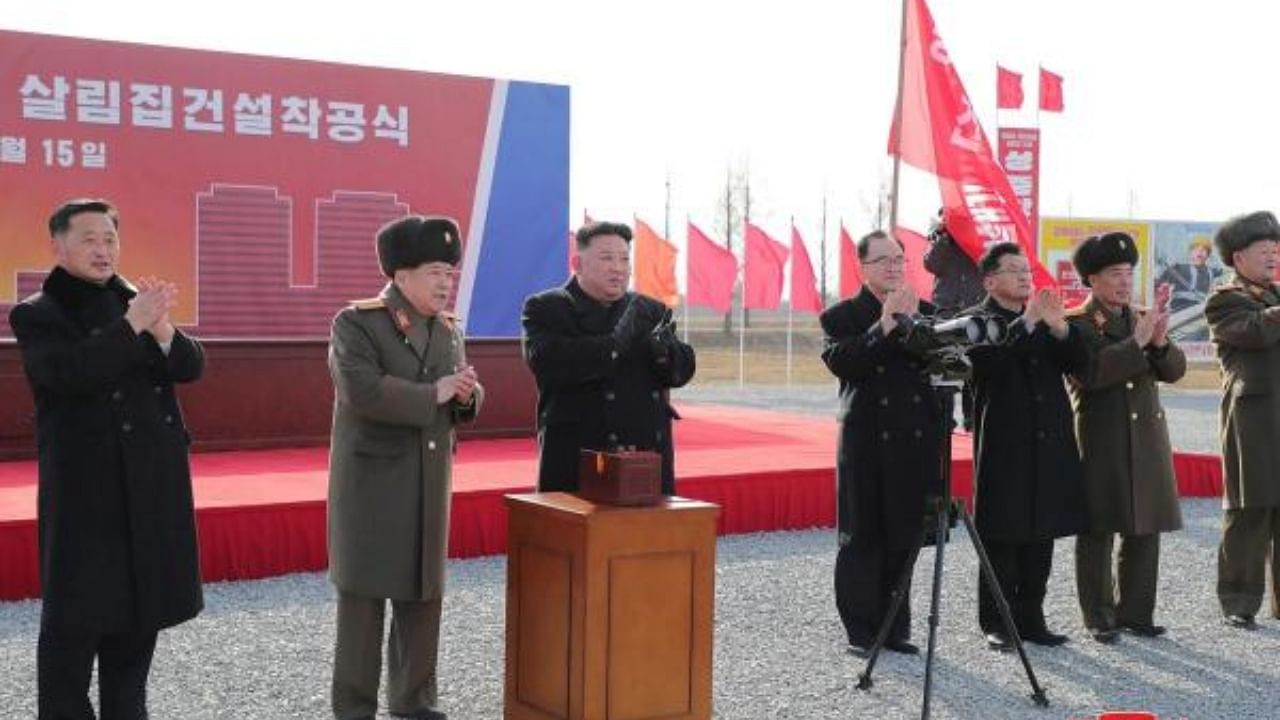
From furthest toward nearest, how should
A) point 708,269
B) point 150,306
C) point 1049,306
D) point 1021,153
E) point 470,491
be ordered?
1. point 708,269
2. point 1021,153
3. point 470,491
4. point 1049,306
5. point 150,306

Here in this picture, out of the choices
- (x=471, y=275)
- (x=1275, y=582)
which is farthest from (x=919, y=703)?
(x=471, y=275)

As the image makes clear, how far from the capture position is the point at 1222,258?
17.5 ft

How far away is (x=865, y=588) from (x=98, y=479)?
2529 mm

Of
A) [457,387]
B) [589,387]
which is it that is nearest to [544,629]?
[457,387]

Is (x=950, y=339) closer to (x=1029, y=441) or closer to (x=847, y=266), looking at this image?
(x=1029, y=441)

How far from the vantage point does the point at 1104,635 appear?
196 inches

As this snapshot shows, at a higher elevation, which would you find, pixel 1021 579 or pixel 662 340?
pixel 662 340

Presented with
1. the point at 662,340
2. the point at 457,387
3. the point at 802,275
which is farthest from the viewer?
the point at 802,275

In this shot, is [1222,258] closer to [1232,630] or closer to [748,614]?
[1232,630]

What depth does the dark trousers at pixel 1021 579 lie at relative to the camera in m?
4.91

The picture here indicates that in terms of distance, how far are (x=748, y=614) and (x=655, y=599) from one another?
2021 millimetres

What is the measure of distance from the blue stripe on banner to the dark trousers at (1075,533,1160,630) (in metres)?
5.66

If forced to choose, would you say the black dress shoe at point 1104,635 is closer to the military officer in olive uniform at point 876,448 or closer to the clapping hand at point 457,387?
the military officer in olive uniform at point 876,448

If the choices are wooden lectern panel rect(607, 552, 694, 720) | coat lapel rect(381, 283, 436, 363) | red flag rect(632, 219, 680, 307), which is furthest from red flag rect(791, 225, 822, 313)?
wooden lectern panel rect(607, 552, 694, 720)
